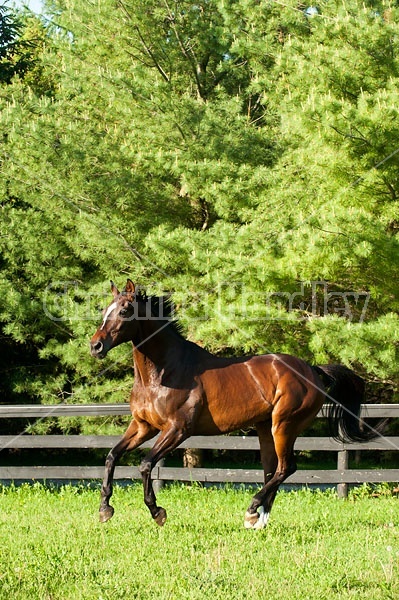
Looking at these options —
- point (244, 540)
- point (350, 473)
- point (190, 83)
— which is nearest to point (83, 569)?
point (244, 540)

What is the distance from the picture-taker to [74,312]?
14672 mm

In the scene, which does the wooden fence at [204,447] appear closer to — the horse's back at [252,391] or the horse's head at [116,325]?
the horse's back at [252,391]

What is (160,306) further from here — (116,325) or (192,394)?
(192,394)

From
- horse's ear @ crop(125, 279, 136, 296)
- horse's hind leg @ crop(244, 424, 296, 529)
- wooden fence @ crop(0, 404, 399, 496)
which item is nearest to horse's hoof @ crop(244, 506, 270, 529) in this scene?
horse's hind leg @ crop(244, 424, 296, 529)

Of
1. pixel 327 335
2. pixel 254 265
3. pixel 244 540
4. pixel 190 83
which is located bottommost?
pixel 244 540

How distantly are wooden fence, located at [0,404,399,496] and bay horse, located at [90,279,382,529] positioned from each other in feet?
7.83

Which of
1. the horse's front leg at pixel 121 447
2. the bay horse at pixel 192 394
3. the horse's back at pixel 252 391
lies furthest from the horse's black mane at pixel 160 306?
the horse's front leg at pixel 121 447

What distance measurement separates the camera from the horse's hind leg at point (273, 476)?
21.7ft

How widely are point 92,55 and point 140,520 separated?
12.2m

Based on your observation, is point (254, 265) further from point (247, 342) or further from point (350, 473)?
point (350, 473)

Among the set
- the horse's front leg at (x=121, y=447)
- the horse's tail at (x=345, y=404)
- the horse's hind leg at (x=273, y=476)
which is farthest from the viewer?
the horse's tail at (x=345, y=404)

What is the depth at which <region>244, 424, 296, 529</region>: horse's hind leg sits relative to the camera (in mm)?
6609

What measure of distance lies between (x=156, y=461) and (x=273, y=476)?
47.5 inches

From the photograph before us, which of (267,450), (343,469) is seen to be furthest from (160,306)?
(343,469)
